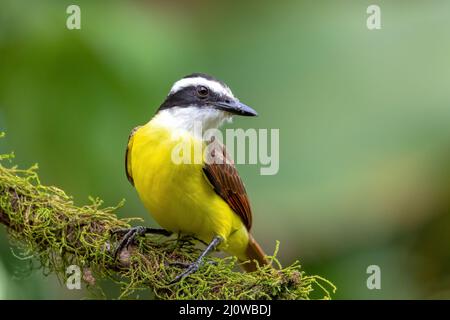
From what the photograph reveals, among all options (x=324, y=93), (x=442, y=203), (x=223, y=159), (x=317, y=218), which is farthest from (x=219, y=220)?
(x=442, y=203)

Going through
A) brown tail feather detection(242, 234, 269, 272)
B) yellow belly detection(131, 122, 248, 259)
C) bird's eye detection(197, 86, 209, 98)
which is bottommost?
brown tail feather detection(242, 234, 269, 272)

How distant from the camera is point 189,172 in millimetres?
4508

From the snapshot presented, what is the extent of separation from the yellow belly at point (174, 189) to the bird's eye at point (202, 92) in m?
0.27

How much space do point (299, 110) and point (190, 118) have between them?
1.12 meters

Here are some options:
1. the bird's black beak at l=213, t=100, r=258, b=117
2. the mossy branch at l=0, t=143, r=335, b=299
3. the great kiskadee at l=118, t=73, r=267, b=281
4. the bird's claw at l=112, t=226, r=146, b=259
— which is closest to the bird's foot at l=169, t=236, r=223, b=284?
the mossy branch at l=0, t=143, r=335, b=299

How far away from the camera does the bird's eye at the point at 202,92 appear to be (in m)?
4.71

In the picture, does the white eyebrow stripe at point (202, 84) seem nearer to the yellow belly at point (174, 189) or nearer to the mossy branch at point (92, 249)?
the yellow belly at point (174, 189)

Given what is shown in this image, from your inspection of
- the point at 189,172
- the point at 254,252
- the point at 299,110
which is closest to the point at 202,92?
the point at 189,172

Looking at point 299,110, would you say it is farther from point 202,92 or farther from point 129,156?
point 129,156

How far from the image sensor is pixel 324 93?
5.51 metres

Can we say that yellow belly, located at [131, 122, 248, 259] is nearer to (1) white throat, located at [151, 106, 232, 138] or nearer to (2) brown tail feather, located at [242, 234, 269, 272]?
(1) white throat, located at [151, 106, 232, 138]

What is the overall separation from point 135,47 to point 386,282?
2.50 meters

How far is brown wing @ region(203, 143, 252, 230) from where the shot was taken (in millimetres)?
4594

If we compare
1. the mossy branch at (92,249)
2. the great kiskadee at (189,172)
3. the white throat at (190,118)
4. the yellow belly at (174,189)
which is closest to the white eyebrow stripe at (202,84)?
the great kiskadee at (189,172)
